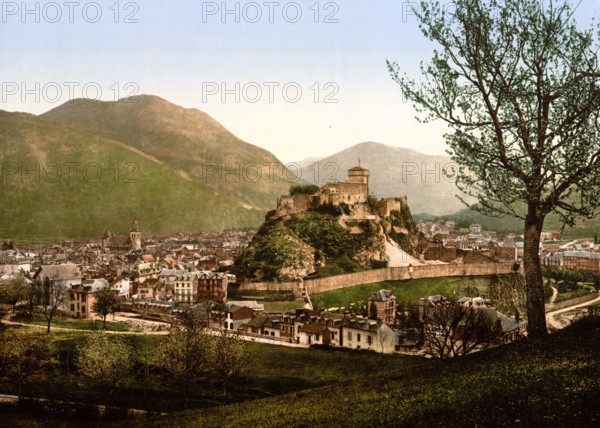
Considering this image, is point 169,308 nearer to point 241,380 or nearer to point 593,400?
point 241,380

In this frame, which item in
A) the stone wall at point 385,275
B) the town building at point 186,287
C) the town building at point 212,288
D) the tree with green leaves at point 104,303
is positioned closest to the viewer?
the tree with green leaves at point 104,303

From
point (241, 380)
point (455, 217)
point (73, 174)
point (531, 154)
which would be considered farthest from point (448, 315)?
point (73, 174)

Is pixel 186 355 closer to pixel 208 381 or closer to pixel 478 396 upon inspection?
pixel 208 381

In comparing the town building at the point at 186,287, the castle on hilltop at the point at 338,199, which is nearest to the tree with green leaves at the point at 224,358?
the town building at the point at 186,287

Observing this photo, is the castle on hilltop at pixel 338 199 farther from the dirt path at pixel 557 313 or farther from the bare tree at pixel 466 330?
the bare tree at pixel 466 330

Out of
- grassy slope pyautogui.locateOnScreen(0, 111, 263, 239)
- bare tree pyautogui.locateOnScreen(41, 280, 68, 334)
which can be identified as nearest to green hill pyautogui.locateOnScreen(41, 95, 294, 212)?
grassy slope pyautogui.locateOnScreen(0, 111, 263, 239)

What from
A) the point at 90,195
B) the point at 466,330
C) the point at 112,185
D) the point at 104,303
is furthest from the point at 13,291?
the point at 112,185

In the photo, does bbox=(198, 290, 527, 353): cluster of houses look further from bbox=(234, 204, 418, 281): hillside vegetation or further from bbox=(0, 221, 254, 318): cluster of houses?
bbox=(234, 204, 418, 281): hillside vegetation
